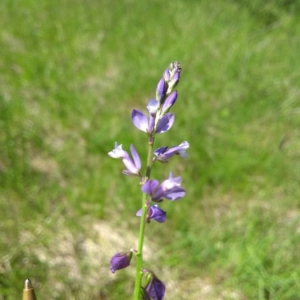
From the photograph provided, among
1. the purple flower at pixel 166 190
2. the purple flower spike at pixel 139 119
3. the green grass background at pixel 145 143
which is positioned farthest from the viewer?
the green grass background at pixel 145 143

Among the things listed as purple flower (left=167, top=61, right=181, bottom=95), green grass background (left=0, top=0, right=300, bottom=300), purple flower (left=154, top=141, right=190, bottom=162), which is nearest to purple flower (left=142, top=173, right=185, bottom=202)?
purple flower (left=154, top=141, right=190, bottom=162)

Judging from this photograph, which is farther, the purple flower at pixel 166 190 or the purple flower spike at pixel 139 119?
the purple flower spike at pixel 139 119

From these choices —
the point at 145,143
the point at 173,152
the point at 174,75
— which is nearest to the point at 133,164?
the point at 173,152

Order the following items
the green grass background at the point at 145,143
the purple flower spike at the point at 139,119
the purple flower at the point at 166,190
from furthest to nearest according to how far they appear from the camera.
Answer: the green grass background at the point at 145,143, the purple flower spike at the point at 139,119, the purple flower at the point at 166,190

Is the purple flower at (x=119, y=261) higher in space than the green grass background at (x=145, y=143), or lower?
lower

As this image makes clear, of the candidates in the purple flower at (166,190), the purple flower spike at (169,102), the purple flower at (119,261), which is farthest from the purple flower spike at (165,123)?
the purple flower at (119,261)

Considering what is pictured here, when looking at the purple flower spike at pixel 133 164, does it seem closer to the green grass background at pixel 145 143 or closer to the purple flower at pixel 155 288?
the purple flower at pixel 155 288

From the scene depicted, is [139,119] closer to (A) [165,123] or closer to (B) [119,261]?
(A) [165,123]

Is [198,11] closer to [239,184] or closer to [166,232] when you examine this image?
[239,184]

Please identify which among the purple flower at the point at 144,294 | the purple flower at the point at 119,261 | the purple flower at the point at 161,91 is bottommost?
the purple flower at the point at 144,294
